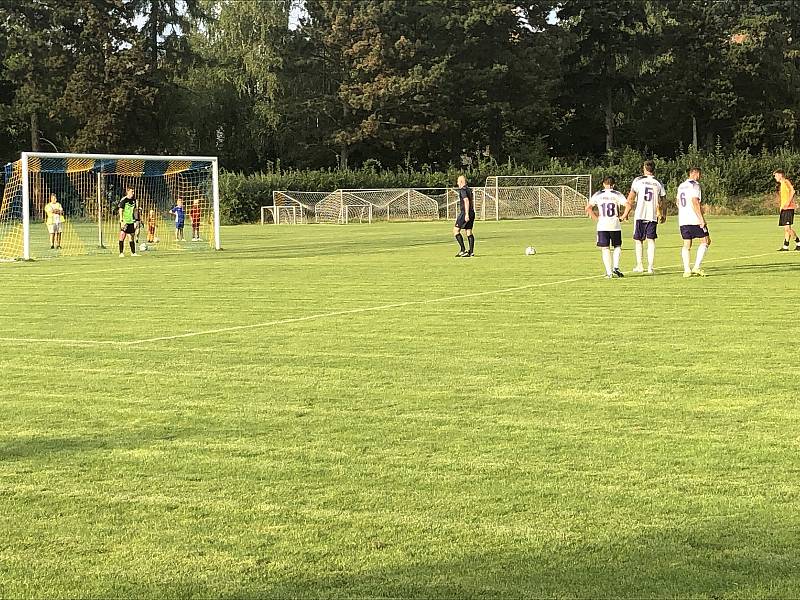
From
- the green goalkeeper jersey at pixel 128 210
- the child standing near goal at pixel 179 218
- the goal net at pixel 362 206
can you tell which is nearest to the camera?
the green goalkeeper jersey at pixel 128 210

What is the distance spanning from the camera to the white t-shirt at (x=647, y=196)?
19250mm

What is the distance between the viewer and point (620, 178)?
219ft

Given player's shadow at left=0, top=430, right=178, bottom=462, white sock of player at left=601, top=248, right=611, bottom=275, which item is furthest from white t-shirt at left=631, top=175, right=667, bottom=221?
player's shadow at left=0, top=430, right=178, bottom=462

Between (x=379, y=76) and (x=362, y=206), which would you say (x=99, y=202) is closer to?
(x=362, y=206)

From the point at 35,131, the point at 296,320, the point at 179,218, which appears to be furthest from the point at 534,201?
the point at 296,320

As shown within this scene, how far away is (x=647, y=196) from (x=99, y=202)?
1657cm

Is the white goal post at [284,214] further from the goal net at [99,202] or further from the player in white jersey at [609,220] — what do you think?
the player in white jersey at [609,220]

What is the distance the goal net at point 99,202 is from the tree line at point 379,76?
1993 cm

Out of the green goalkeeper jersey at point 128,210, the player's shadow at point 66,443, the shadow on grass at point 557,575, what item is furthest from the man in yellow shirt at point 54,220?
the shadow on grass at point 557,575

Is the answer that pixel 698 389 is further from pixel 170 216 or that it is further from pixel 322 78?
pixel 322 78

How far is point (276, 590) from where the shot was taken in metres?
4.43

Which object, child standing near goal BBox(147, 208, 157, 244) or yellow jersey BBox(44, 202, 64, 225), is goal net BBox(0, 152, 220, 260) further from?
yellow jersey BBox(44, 202, 64, 225)

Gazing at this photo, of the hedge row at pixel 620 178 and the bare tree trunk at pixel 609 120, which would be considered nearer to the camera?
the hedge row at pixel 620 178

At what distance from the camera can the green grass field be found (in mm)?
4676
